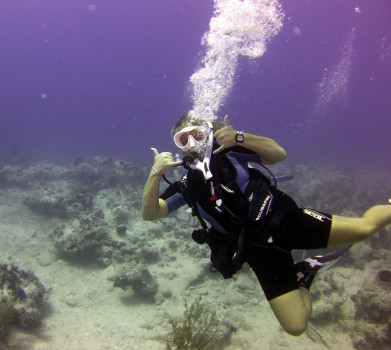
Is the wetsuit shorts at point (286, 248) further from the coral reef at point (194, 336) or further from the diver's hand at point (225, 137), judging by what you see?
the coral reef at point (194, 336)

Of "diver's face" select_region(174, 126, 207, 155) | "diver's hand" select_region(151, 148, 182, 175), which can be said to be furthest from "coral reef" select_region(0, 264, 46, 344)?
"diver's face" select_region(174, 126, 207, 155)

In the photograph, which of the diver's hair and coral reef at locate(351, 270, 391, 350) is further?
coral reef at locate(351, 270, 391, 350)

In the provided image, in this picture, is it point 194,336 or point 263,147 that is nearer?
point 263,147

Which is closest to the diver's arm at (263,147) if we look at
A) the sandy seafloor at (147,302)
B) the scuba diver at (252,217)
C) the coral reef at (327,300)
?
the scuba diver at (252,217)

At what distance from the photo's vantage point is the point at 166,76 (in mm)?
102375

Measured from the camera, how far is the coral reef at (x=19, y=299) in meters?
3.85

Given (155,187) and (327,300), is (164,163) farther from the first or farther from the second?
(327,300)

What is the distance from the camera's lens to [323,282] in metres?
6.06

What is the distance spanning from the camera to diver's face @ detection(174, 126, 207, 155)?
8.75ft

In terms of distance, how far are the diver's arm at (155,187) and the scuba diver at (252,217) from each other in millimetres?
16

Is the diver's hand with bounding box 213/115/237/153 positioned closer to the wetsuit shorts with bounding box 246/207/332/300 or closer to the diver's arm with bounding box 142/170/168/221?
the diver's arm with bounding box 142/170/168/221

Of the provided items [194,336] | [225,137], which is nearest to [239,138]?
[225,137]

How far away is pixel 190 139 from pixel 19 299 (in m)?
4.74

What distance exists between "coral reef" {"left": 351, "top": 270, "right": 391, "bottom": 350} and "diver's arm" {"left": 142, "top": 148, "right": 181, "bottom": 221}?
4961 mm
